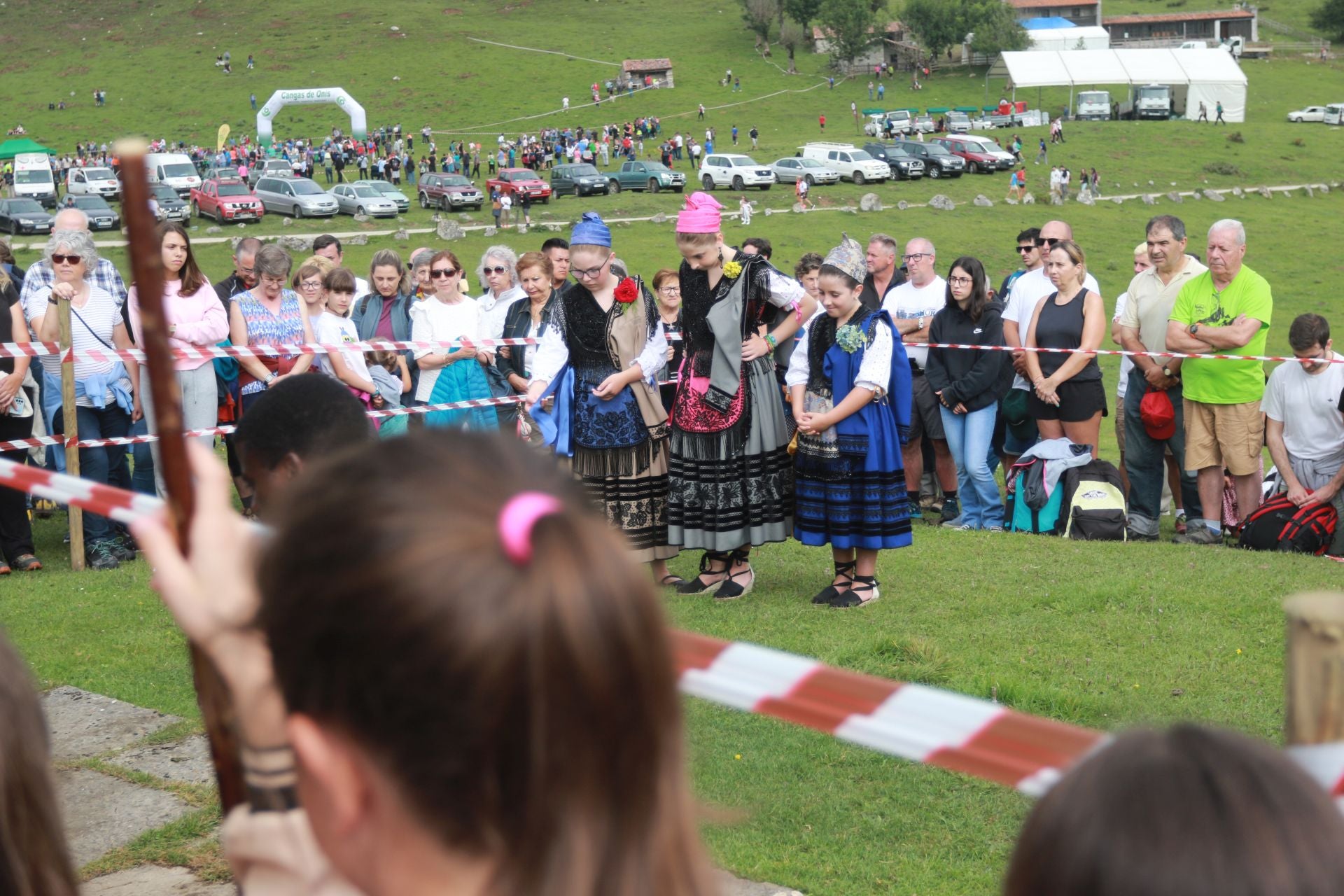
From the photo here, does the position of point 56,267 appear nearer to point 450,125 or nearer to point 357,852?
point 357,852

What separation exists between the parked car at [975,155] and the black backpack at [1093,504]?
141 feet

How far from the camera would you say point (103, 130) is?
226 ft

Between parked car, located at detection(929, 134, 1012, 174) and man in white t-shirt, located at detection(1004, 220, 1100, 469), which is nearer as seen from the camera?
man in white t-shirt, located at detection(1004, 220, 1100, 469)

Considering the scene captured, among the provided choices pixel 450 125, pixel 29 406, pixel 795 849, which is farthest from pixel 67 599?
pixel 450 125

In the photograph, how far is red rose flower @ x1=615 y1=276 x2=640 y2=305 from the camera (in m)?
7.11

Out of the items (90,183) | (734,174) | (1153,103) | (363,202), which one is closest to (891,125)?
(1153,103)

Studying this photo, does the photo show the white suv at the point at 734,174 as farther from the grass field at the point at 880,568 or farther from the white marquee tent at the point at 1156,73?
the white marquee tent at the point at 1156,73

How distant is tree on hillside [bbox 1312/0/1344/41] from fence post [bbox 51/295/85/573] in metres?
97.6

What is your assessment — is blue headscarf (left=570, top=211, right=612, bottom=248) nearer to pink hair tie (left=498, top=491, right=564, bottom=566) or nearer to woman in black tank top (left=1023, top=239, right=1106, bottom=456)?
woman in black tank top (left=1023, top=239, right=1106, bottom=456)

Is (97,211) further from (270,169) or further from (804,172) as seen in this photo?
(804,172)

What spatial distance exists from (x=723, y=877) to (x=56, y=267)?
21.0 ft

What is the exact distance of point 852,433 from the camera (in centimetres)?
686

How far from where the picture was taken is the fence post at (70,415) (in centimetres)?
802

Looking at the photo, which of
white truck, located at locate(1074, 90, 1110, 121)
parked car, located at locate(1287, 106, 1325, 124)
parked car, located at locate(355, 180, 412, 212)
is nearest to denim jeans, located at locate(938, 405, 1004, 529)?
parked car, located at locate(355, 180, 412, 212)
